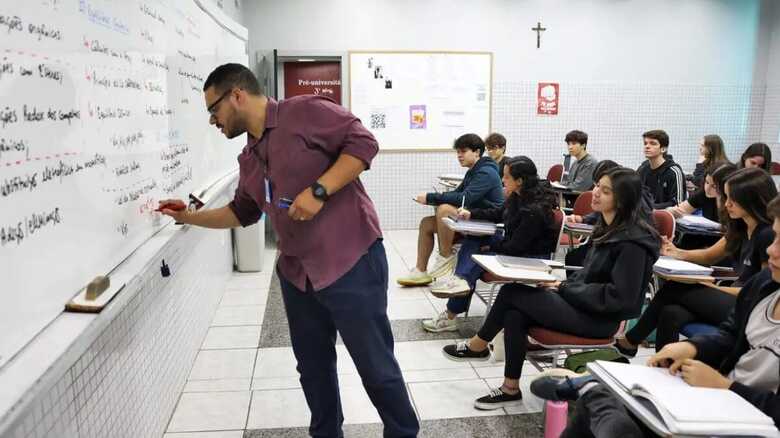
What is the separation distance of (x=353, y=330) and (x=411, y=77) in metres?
5.29

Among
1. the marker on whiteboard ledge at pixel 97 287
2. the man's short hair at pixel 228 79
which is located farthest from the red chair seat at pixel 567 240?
the marker on whiteboard ledge at pixel 97 287

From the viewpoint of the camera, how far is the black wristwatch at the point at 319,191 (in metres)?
1.62

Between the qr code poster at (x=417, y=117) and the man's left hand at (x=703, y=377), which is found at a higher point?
the qr code poster at (x=417, y=117)

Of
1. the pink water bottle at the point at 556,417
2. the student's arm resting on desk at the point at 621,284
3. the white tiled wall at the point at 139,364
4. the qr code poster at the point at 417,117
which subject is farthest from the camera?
the qr code poster at the point at 417,117

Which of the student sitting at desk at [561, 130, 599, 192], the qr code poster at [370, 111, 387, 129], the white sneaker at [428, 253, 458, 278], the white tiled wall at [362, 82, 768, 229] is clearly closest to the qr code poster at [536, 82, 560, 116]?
the white tiled wall at [362, 82, 768, 229]

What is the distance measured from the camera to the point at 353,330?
178cm

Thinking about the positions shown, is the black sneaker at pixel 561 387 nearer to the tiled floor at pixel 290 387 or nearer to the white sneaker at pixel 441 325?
the tiled floor at pixel 290 387

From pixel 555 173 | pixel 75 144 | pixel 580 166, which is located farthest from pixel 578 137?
pixel 75 144

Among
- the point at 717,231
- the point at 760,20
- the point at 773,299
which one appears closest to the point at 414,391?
the point at 773,299

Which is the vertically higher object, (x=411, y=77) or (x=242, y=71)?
(x=411, y=77)

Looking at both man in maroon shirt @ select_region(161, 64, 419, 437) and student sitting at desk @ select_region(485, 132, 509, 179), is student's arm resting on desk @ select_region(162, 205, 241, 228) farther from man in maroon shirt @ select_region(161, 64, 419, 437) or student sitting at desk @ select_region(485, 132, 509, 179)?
student sitting at desk @ select_region(485, 132, 509, 179)

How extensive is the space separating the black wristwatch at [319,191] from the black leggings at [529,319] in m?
1.18

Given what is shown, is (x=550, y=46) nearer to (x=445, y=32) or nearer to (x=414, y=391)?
(x=445, y=32)

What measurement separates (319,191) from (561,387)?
984mm
